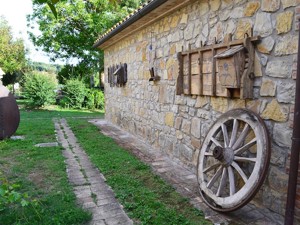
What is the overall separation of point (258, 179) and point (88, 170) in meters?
2.75

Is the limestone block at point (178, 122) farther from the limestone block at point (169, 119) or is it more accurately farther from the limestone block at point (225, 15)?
the limestone block at point (225, 15)

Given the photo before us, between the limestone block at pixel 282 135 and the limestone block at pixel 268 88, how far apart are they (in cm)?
34

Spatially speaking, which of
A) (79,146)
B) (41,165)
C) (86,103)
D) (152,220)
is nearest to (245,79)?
(152,220)

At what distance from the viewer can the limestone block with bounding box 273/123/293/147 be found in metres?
2.67

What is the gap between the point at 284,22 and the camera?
2.68 meters

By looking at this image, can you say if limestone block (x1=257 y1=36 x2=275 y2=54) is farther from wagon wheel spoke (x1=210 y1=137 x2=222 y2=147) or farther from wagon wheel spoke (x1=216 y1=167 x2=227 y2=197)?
wagon wheel spoke (x1=216 y1=167 x2=227 y2=197)

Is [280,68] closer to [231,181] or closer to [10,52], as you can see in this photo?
[231,181]

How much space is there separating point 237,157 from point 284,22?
147 cm

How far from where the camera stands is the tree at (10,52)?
2144cm

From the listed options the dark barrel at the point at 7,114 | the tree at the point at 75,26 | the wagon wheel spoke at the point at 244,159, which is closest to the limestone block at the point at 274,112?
the wagon wheel spoke at the point at 244,159

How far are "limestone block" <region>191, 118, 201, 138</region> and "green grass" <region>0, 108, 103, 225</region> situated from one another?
2.03 m

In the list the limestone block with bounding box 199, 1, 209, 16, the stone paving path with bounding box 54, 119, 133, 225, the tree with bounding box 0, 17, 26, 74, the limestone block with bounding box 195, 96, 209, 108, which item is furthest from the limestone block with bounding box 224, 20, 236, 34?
the tree with bounding box 0, 17, 26, 74

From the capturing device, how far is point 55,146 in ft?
19.7

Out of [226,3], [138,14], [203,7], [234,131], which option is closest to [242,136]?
[234,131]
